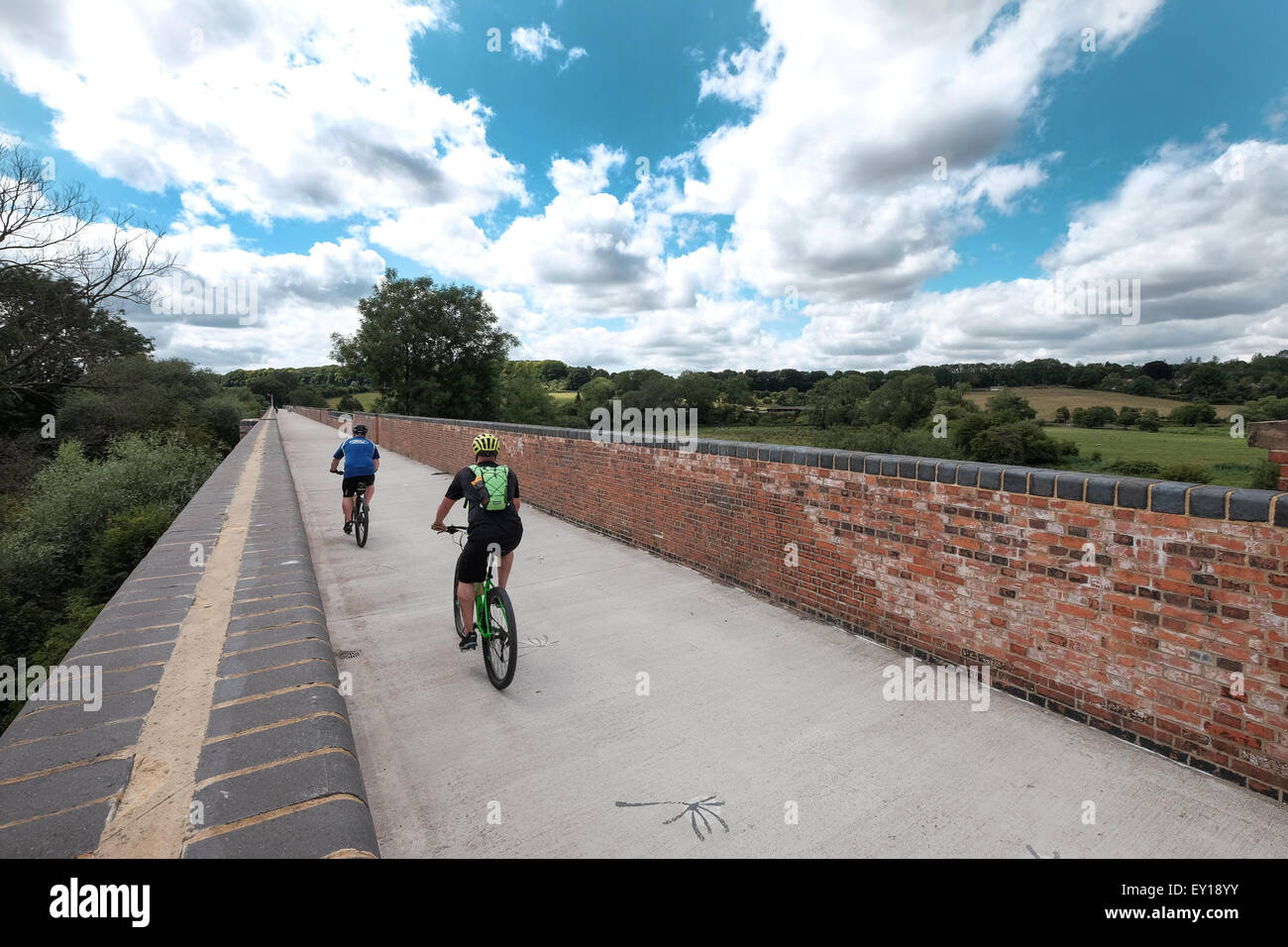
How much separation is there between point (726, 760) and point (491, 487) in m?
1.96

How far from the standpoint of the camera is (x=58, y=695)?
2252 mm

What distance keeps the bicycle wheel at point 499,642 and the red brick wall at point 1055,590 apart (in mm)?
2259

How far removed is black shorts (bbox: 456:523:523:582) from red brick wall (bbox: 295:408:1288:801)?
217cm

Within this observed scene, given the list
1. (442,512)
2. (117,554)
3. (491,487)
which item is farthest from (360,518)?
(117,554)

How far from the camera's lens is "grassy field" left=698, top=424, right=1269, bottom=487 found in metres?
40.2

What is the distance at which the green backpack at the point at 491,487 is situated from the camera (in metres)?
3.58

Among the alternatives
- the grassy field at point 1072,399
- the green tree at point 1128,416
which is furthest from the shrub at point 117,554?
the green tree at point 1128,416

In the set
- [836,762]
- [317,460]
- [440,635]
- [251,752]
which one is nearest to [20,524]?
[317,460]

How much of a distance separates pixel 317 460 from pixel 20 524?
241 inches

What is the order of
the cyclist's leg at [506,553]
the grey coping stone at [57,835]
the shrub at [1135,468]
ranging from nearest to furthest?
the grey coping stone at [57,835], the cyclist's leg at [506,553], the shrub at [1135,468]

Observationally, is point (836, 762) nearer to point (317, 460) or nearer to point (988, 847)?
point (988, 847)

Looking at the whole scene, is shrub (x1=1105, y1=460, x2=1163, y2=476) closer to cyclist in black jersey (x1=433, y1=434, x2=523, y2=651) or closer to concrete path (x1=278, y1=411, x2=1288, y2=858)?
concrete path (x1=278, y1=411, x2=1288, y2=858)

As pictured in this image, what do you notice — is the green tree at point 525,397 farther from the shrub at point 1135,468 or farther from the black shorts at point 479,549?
the black shorts at point 479,549

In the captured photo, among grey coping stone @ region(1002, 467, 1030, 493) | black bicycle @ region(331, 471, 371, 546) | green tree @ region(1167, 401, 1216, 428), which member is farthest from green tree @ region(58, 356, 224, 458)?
green tree @ region(1167, 401, 1216, 428)
